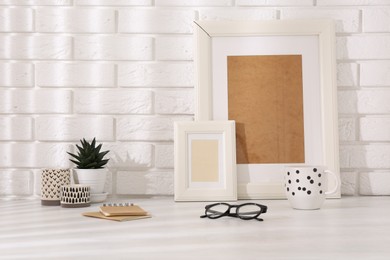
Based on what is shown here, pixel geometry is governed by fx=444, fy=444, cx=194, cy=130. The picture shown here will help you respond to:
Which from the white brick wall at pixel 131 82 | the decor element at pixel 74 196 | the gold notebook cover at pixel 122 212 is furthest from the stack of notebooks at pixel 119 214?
the white brick wall at pixel 131 82

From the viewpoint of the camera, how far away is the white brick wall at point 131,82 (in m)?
1.39

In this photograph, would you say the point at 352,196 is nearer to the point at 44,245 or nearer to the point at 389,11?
the point at 389,11

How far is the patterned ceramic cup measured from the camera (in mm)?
1199

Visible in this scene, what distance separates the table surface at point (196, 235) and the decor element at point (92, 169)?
114mm

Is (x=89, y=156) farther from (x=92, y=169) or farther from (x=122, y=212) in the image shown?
(x=122, y=212)

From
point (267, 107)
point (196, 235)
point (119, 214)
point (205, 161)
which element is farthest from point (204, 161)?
point (196, 235)

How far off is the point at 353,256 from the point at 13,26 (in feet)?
3.96

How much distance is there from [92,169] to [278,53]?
66 cm

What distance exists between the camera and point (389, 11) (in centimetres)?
141

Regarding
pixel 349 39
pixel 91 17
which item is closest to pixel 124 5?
pixel 91 17

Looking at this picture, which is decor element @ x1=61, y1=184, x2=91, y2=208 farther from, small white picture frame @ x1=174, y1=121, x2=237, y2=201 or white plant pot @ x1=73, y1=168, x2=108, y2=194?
small white picture frame @ x1=174, y1=121, x2=237, y2=201

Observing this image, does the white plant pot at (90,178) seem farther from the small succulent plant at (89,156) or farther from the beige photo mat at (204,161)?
the beige photo mat at (204,161)

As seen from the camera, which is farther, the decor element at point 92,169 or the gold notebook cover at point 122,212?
the decor element at point 92,169

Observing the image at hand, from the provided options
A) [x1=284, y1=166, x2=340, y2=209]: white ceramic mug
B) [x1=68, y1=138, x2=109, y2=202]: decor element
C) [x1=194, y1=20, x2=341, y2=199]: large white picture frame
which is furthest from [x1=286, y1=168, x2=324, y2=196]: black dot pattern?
[x1=68, y1=138, x2=109, y2=202]: decor element
